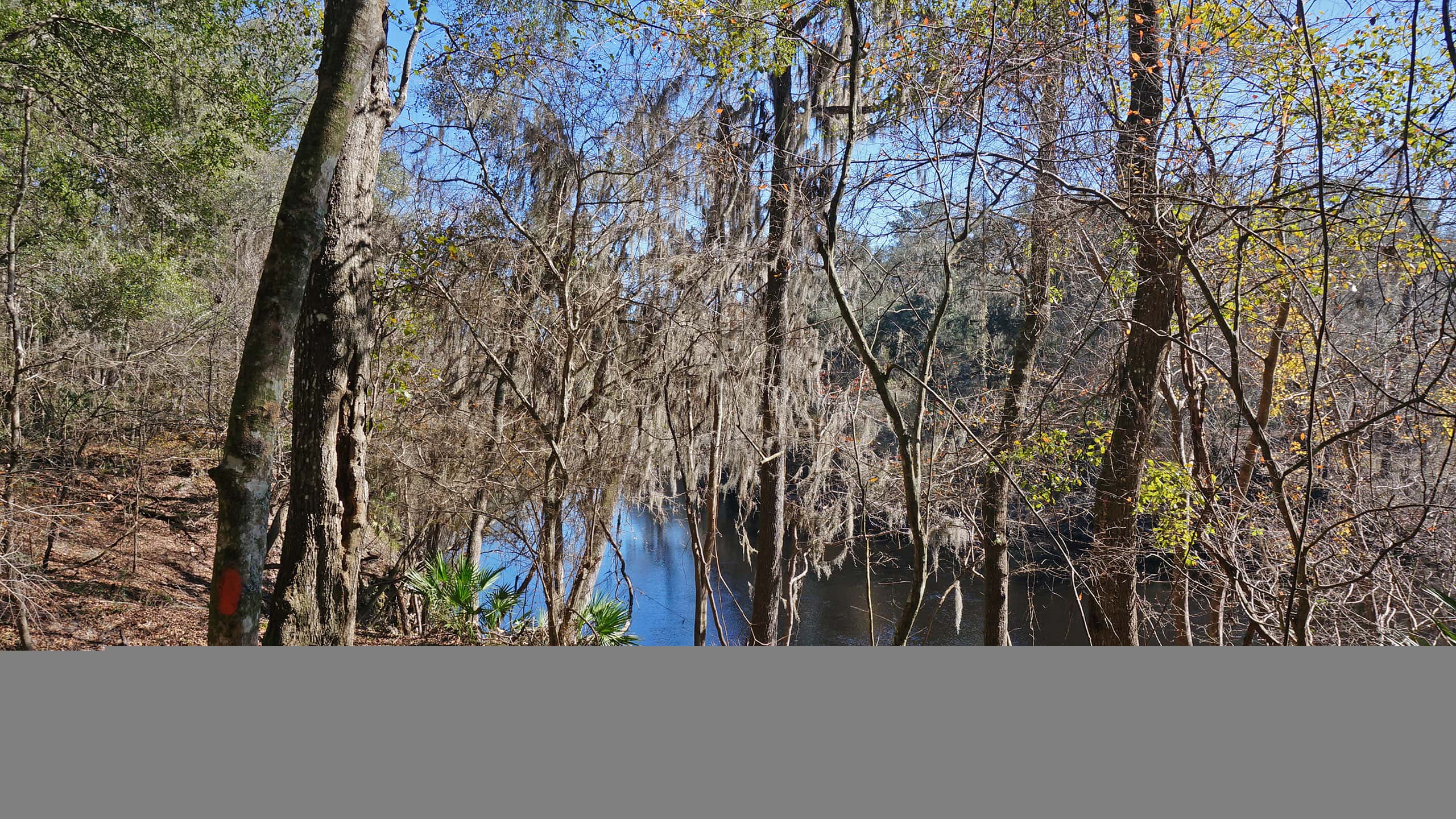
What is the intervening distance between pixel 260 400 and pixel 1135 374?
12.1ft

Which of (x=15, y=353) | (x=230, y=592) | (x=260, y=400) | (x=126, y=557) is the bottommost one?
(x=126, y=557)

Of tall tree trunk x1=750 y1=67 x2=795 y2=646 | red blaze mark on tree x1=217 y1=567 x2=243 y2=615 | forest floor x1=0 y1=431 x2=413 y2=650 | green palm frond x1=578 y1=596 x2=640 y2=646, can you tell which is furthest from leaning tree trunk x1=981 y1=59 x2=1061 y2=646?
forest floor x1=0 y1=431 x2=413 y2=650

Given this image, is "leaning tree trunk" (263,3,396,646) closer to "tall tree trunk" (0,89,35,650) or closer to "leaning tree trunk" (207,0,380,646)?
"leaning tree trunk" (207,0,380,646)

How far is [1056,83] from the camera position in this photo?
3008 millimetres

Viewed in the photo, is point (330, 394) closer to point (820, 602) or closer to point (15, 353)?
point (15, 353)

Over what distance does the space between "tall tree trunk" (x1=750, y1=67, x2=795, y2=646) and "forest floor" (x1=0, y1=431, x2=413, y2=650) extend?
Result: 272 cm

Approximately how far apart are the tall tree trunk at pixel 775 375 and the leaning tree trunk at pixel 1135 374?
5.97 ft

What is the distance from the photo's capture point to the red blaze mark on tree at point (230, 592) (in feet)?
6.46

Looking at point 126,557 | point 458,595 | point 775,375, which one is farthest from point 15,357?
point 775,375

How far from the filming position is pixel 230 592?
1.98 m

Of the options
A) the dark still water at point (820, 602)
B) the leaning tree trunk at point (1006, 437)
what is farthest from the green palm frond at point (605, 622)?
the leaning tree trunk at point (1006, 437)
